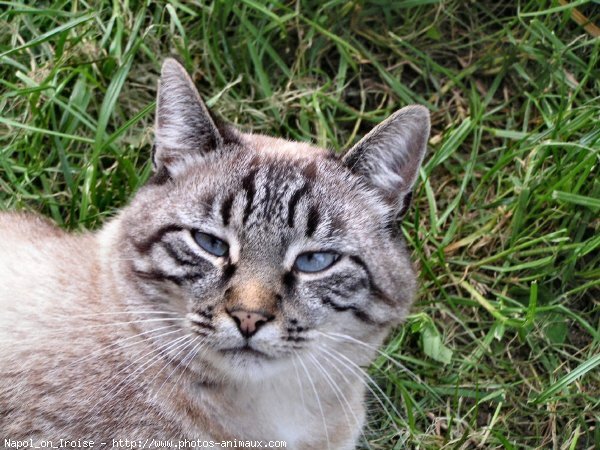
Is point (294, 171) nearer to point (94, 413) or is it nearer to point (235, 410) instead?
point (235, 410)

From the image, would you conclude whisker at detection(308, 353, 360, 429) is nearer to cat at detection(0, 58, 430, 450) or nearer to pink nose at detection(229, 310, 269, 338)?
cat at detection(0, 58, 430, 450)

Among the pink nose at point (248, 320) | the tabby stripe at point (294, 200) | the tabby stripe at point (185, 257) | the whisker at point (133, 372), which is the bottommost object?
the whisker at point (133, 372)

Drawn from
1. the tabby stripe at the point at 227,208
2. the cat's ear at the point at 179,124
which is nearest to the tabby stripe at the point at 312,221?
the tabby stripe at the point at 227,208

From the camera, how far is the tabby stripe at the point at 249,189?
3641 millimetres

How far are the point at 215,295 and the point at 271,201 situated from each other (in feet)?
1.48

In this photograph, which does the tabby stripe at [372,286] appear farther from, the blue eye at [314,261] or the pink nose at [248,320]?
the pink nose at [248,320]

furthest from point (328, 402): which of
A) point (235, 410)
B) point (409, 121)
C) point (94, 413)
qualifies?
point (409, 121)

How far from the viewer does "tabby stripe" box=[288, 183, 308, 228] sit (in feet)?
12.0

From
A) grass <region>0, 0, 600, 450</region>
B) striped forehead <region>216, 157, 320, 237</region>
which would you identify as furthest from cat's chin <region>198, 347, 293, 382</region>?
grass <region>0, 0, 600, 450</region>

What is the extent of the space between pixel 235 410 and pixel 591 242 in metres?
2.28

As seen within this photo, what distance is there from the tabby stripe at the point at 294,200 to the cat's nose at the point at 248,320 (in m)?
0.42

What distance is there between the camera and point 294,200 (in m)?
3.70

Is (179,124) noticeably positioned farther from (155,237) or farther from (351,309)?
(351,309)

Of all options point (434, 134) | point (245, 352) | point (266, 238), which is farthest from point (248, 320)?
point (434, 134)
